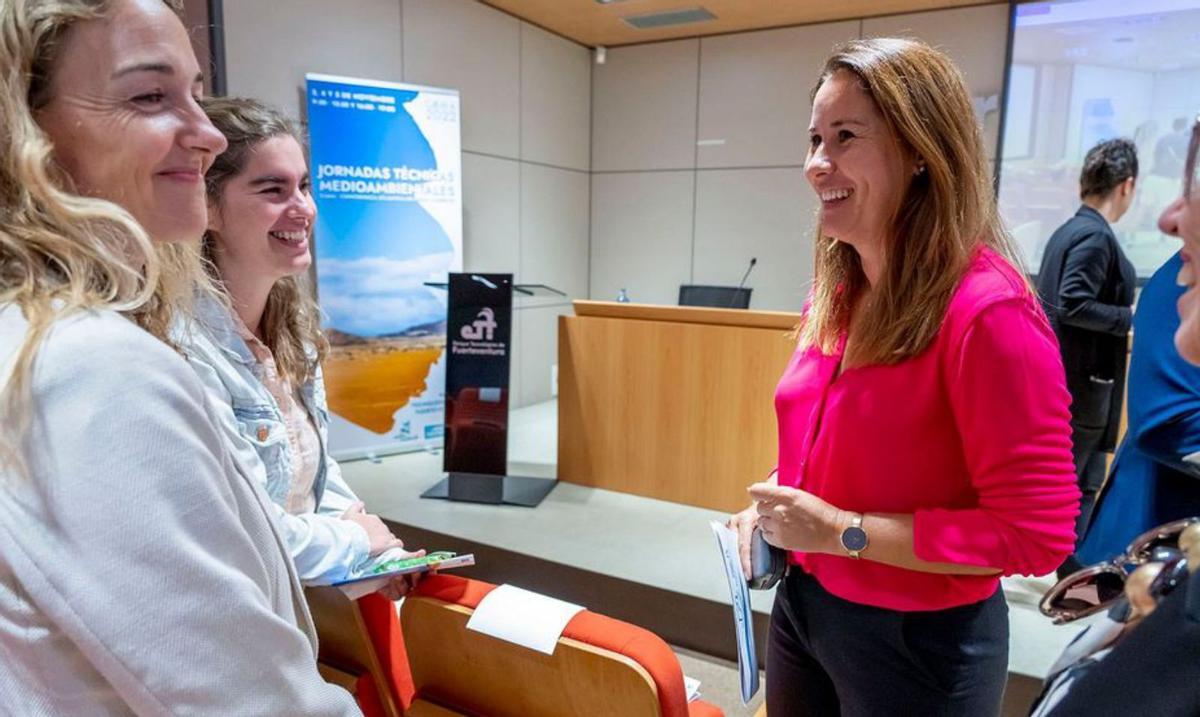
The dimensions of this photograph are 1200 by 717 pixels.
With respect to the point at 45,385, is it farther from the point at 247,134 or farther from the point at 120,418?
the point at 247,134

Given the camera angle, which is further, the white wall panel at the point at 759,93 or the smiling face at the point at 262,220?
the white wall panel at the point at 759,93

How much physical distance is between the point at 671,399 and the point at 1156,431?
88.6 inches

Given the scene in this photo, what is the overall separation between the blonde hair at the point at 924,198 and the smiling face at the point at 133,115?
2.78 ft

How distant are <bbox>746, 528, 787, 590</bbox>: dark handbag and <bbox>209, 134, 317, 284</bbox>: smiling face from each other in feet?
3.44

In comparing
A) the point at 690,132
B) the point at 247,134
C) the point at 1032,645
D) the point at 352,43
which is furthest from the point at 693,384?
the point at 690,132

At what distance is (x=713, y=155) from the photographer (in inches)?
211

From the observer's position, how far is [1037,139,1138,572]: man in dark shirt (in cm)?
260

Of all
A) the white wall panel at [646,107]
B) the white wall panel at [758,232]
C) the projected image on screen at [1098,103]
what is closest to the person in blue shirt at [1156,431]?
the projected image on screen at [1098,103]

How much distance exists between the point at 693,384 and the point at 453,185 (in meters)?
1.98

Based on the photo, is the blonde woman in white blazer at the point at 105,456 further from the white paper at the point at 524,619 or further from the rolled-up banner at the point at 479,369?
the rolled-up banner at the point at 479,369

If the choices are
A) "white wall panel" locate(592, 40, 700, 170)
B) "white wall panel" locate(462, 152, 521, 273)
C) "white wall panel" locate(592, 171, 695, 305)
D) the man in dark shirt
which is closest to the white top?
the man in dark shirt

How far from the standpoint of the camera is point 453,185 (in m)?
4.14

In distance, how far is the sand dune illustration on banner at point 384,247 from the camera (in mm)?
3660

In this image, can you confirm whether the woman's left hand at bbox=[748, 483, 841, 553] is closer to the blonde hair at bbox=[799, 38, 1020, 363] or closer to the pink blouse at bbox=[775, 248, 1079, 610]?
the pink blouse at bbox=[775, 248, 1079, 610]
